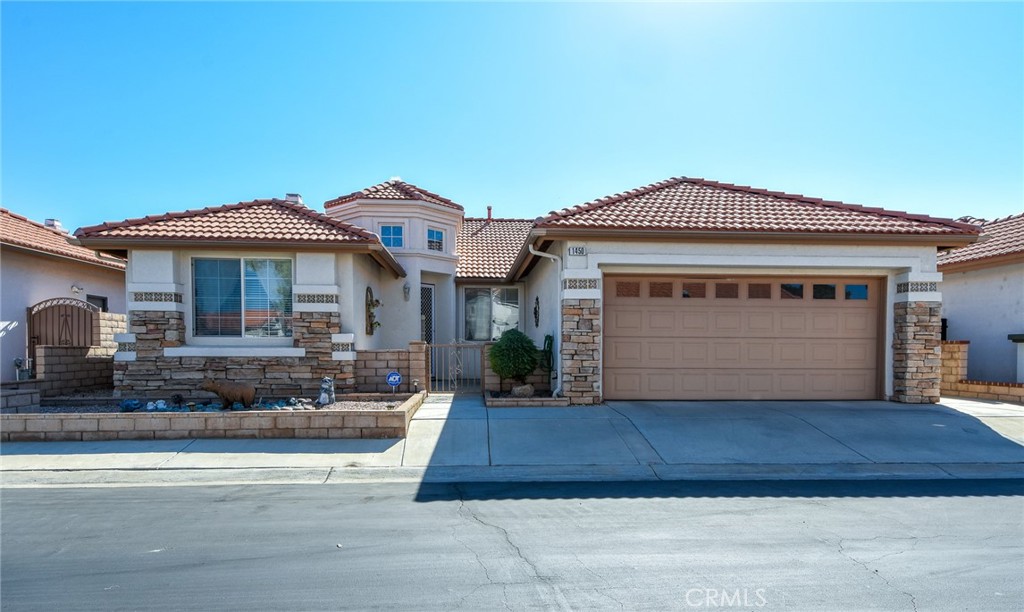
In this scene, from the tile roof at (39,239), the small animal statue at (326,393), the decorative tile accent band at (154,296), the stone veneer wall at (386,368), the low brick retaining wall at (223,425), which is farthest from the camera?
the tile roof at (39,239)

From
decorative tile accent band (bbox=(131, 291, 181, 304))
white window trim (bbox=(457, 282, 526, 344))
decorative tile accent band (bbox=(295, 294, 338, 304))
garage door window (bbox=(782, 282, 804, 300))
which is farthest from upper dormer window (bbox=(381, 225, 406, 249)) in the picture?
garage door window (bbox=(782, 282, 804, 300))

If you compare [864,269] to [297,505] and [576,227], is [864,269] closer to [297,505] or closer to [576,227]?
[576,227]

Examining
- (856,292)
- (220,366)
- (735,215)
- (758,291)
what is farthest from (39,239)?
(856,292)

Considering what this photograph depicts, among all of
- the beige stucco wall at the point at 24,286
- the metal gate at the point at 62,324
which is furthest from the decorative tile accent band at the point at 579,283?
the beige stucco wall at the point at 24,286

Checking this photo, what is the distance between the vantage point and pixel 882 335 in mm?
11172

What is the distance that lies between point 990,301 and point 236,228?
17655mm

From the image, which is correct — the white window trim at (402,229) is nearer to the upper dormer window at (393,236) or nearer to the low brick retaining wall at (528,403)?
the upper dormer window at (393,236)

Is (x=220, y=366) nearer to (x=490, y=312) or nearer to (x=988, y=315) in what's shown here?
(x=490, y=312)

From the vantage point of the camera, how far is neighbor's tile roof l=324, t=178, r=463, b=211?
50.3 feet

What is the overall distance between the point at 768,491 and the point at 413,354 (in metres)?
7.17

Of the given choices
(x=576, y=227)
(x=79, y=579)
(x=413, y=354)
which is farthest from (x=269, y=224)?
(x=79, y=579)

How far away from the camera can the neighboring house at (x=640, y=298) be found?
1047 centimetres

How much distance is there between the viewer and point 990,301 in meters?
13.5

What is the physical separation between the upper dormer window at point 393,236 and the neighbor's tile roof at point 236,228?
358 cm
